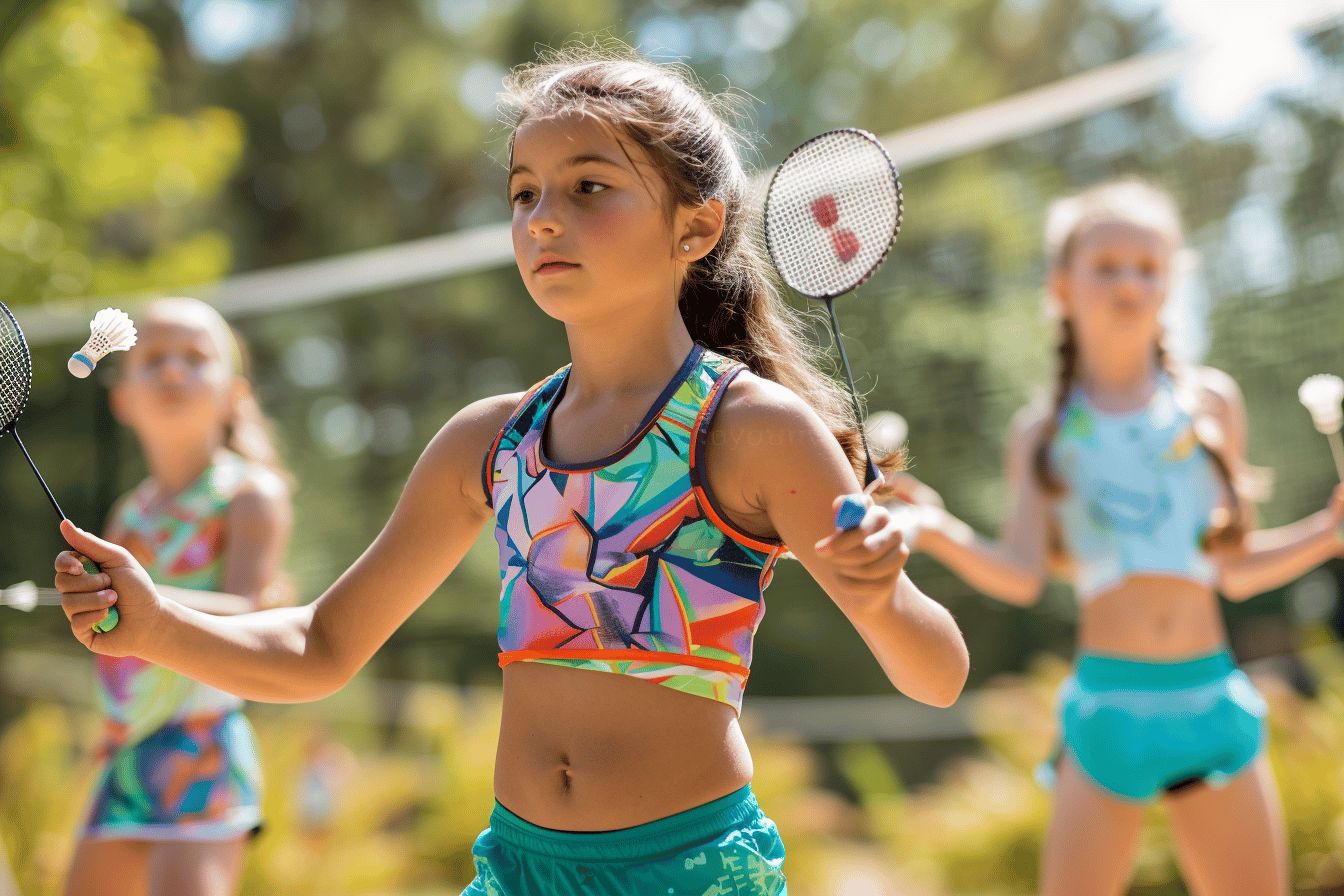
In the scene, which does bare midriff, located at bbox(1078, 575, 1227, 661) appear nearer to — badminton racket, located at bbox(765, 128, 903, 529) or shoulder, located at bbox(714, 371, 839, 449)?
badminton racket, located at bbox(765, 128, 903, 529)

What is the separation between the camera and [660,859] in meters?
2.30

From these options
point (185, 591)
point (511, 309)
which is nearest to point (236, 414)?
point (185, 591)

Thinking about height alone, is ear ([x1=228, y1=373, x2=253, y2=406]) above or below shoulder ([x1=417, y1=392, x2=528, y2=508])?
above

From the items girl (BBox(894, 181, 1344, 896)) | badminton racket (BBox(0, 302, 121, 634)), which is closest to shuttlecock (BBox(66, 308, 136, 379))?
badminton racket (BBox(0, 302, 121, 634))

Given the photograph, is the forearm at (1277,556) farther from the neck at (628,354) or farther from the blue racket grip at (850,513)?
the blue racket grip at (850,513)

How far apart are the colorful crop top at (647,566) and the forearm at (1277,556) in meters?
2.51

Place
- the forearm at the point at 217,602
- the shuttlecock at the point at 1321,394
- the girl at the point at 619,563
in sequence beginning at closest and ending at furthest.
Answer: the girl at the point at 619,563 < the shuttlecock at the point at 1321,394 < the forearm at the point at 217,602

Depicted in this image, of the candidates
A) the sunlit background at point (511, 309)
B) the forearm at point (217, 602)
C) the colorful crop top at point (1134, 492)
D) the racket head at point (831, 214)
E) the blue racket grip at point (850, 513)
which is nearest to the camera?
the blue racket grip at point (850, 513)

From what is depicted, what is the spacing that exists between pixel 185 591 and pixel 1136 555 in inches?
105

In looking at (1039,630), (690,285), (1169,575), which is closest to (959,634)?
(690,285)

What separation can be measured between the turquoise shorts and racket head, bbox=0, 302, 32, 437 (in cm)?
296

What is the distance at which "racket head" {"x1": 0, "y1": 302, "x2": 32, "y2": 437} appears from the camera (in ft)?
8.55

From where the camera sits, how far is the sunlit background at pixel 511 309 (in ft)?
24.3

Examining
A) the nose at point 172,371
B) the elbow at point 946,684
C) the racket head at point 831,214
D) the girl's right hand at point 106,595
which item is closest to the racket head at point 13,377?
the girl's right hand at point 106,595
